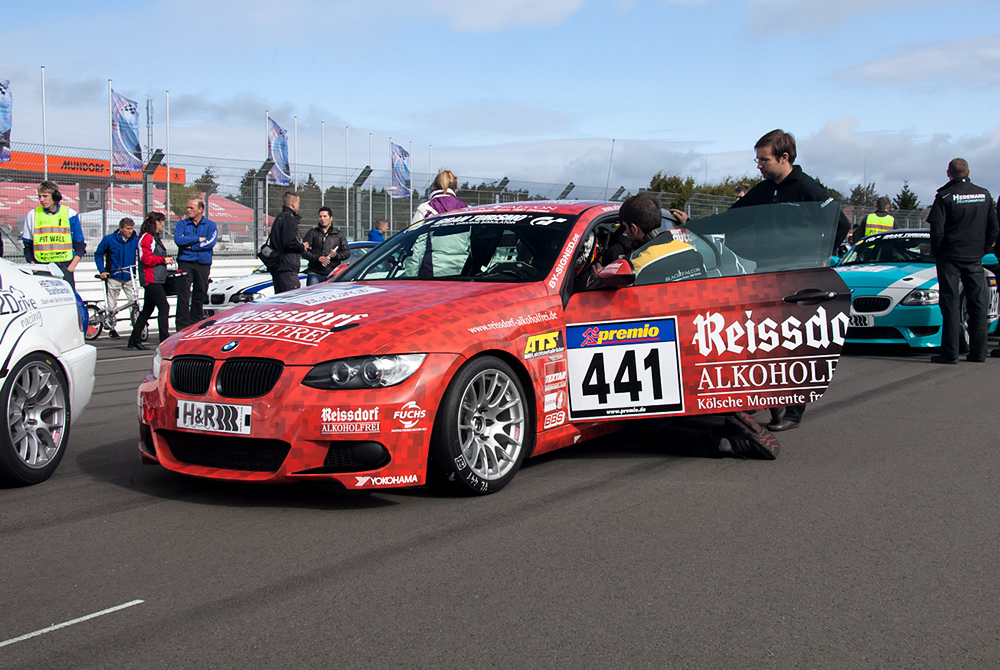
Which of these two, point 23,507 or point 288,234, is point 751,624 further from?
point 288,234

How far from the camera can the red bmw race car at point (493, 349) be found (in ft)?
14.4

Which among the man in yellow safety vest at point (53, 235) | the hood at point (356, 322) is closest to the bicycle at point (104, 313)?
the man in yellow safety vest at point (53, 235)

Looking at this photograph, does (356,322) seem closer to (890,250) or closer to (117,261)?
(890,250)

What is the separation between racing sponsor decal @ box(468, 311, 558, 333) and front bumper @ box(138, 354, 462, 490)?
0.29m

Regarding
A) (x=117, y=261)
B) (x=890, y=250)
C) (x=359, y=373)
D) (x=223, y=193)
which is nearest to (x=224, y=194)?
(x=223, y=193)

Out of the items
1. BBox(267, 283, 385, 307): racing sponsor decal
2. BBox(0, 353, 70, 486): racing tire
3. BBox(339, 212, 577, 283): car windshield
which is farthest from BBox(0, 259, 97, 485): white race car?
BBox(339, 212, 577, 283): car windshield

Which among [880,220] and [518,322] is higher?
[880,220]

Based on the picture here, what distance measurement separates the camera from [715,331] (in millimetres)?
5387

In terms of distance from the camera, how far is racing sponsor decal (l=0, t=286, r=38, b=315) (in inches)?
195

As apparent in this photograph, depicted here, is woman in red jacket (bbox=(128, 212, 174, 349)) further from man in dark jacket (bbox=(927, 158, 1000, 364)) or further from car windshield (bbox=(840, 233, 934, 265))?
man in dark jacket (bbox=(927, 158, 1000, 364))

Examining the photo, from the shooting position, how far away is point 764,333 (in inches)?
214

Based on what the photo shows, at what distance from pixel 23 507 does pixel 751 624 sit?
135 inches

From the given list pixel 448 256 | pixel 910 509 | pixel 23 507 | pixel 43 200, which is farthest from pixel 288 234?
pixel 910 509

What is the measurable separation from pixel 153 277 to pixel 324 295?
8682 mm
